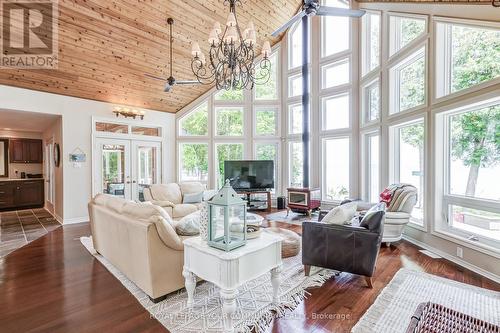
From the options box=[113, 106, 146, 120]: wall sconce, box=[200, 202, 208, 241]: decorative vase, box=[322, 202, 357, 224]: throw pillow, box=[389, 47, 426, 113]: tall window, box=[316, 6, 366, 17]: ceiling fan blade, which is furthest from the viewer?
box=[113, 106, 146, 120]: wall sconce

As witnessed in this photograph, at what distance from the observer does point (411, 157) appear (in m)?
4.59

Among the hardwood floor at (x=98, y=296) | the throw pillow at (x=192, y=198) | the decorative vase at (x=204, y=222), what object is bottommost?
the hardwood floor at (x=98, y=296)

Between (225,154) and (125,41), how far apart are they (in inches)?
157

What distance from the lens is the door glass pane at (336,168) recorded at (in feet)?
21.4

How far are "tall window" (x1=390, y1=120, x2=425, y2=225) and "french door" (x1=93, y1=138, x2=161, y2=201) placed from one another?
19.7 ft

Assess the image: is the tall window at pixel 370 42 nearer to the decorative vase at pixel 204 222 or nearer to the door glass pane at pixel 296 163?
the door glass pane at pixel 296 163

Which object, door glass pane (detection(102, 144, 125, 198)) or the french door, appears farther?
door glass pane (detection(102, 144, 125, 198))

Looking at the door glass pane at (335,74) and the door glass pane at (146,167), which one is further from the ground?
the door glass pane at (335,74)

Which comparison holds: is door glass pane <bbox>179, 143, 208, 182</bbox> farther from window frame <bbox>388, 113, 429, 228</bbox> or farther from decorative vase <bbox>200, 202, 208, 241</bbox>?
decorative vase <bbox>200, 202, 208, 241</bbox>

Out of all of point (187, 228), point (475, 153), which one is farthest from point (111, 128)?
point (475, 153)

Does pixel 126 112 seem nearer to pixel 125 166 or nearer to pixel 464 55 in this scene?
pixel 125 166

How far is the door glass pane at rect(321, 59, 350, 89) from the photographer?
6469 millimetres

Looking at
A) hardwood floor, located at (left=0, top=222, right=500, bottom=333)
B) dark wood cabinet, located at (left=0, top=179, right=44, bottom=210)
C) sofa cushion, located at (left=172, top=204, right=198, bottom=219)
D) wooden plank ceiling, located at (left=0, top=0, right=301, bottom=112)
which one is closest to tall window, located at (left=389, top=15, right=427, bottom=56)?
wooden plank ceiling, located at (left=0, top=0, right=301, bottom=112)

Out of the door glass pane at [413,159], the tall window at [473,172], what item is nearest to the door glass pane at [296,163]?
the door glass pane at [413,159]
